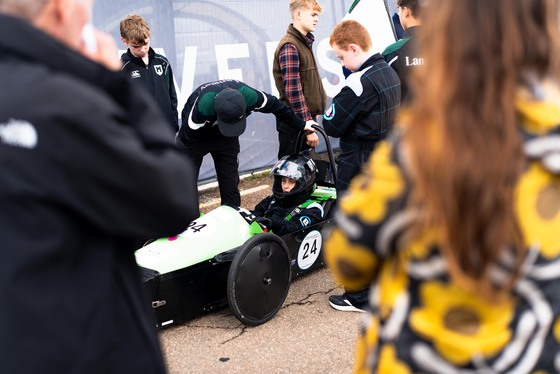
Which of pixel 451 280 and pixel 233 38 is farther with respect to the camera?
pixel 233 38

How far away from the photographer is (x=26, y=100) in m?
1.21

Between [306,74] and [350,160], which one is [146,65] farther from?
[350,160]

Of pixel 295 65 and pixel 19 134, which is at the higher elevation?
pixel 295 65

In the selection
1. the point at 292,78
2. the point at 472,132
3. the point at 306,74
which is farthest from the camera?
the point at 306,74

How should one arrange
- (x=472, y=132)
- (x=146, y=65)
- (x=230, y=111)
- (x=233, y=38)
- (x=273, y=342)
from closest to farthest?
(x=472, y=132)
(x=273, y=342)
(x=230, y=111)
(x=146, y=65)
(x=233, y=38)

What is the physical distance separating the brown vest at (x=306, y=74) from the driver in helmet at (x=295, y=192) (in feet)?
4.16

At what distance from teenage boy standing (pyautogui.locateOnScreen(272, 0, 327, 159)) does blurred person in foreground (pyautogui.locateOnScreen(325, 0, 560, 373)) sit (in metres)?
4.27

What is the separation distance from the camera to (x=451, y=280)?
1.13 m

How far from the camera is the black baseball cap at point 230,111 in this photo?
4.20 m

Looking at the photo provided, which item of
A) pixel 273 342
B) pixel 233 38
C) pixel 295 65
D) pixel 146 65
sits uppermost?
pixel 233 38

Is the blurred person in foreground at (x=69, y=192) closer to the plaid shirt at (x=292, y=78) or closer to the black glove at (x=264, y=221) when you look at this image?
the black glove at (x=264, y=221)

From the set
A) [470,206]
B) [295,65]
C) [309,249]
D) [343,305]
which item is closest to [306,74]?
[295,65]

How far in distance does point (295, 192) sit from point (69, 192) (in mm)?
3313

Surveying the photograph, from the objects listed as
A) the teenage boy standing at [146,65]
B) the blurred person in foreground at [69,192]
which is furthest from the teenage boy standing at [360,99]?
the blurred person in foreground at [69,192]
